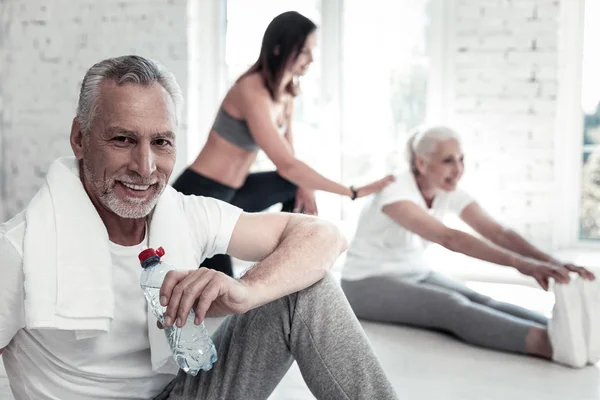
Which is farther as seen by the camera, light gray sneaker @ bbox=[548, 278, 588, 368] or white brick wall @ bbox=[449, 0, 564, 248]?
white brick wall @ bbox=[449, 0, 564, 248]

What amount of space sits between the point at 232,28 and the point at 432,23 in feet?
3.59

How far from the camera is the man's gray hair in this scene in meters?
1.35

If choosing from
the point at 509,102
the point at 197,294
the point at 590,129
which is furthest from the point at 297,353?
the point at 590,129

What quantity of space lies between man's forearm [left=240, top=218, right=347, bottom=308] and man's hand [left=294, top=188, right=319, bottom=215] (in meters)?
1.37

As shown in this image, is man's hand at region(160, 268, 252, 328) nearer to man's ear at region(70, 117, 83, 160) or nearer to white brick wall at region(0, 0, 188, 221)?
man's ear at region(70, 117, 83, 160)

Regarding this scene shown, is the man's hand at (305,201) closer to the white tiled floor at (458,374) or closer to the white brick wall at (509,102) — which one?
the white tiled floor at (458,374)

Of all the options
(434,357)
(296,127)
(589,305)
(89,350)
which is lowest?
(434,357)

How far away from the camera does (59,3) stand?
4.29 metres

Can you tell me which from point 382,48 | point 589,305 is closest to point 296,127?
A: point 382,48

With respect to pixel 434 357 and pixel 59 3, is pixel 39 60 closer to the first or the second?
pixel 59 3

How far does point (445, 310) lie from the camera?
9.25 ft

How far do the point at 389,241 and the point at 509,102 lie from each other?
1.24m

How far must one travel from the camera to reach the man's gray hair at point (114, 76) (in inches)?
53.1

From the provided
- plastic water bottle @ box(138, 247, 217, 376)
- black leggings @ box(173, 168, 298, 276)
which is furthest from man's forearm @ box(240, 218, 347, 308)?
black leggings @ box(173, 168, 298, 276)
